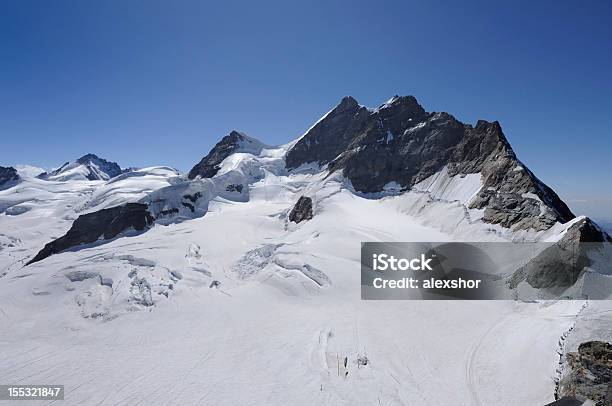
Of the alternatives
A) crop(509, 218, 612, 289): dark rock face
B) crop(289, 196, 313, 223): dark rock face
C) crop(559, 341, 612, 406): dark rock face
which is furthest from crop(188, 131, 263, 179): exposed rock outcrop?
crop(559, 341, 612, 406): dark rock face

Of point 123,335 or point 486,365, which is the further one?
point 123,335

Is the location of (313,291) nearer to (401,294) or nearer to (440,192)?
(401,294)

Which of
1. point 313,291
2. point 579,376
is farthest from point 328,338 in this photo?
point 579,376

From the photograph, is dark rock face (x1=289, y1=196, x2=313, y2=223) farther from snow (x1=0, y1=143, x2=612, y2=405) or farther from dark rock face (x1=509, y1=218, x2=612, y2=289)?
dark rock face (x1=509, y1=218, x2=612, y2=289)

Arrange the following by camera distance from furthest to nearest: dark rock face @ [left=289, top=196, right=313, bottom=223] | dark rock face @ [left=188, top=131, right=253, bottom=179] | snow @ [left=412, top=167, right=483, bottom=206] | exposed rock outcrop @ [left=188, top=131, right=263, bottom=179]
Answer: exposed rock outcrop @ [left=188, top=131, right=263, bottom=179] → dark rock face @ [left=188, top=131, right=253, bottom=179] → dark rock face @ [left=289, top=196, right=313, bottom=223] → snow @ [left=412, top=167, right=483, bottom=206]

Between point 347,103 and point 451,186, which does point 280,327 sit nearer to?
point 451,186

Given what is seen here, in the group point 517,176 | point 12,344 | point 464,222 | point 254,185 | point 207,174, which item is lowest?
point 12,344
